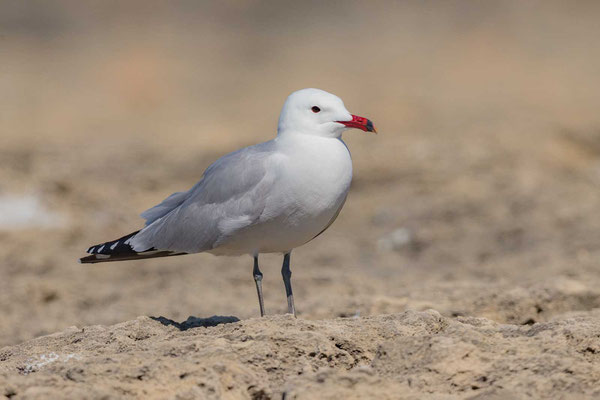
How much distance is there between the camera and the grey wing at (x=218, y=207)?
4.79 metres

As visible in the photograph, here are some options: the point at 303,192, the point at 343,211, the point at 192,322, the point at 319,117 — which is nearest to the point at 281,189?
the point at 303,192

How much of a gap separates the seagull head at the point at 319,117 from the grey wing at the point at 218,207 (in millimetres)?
196

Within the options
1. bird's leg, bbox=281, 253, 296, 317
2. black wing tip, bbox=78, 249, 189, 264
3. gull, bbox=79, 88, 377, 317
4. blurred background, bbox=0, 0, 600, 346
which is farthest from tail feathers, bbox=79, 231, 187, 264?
blurred background, bbox=0, 0, 600, 346

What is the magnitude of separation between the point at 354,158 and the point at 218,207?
6958 millimetres

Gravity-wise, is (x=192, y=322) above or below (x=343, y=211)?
below

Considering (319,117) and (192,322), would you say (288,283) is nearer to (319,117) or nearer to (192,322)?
(192,322)

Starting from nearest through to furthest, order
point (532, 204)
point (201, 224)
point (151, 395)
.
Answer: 1. point (151, 395)
2. point (201, 224)
3. point (532, 204)

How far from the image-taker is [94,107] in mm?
19891

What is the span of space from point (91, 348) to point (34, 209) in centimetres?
596

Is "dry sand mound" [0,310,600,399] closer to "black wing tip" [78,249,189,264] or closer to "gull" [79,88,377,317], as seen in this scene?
"gull" [79,88,377,317]

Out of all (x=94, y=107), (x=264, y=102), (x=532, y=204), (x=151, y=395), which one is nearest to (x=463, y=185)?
(x=532, y=204)

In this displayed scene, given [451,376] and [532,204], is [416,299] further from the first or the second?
[532,204]

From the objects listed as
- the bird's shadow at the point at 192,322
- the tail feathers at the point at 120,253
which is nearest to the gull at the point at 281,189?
the tail feathers at the point at 120,253

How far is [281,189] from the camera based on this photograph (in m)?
4.67
